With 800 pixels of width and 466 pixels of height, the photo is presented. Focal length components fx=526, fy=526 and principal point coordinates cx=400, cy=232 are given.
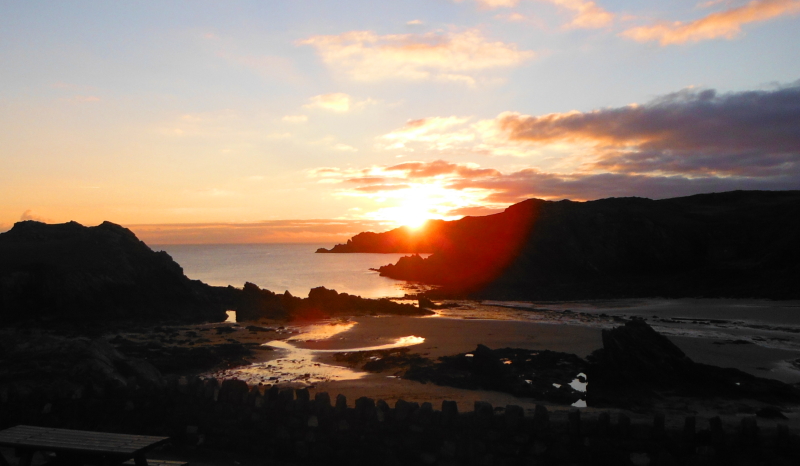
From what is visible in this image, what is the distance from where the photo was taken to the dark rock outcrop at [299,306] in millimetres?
34625

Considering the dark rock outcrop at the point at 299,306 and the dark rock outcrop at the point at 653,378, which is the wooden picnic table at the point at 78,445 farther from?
the dark rock outcrop at the point at 299,306

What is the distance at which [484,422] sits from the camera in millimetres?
8117

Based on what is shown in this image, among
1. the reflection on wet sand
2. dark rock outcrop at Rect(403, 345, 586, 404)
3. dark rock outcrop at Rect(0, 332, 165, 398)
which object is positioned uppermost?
dark rock outcrop at Rect(0, 332, 165, 398)

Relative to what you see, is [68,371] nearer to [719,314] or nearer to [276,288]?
[719,314]

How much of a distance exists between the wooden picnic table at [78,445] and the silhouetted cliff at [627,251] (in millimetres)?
45740

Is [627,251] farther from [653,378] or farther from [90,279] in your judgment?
[90,279]

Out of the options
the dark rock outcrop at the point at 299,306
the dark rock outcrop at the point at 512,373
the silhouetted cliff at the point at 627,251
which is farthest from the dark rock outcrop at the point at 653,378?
the silhouetted cliff at the point at 627,251

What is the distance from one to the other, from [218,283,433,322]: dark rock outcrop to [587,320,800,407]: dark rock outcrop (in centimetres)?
2308

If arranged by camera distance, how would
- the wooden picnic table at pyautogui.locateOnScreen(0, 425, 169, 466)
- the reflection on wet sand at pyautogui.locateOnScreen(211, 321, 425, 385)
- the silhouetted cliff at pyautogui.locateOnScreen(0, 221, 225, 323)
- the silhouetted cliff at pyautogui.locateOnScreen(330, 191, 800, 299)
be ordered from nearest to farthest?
the wooden picnic table at pyautogui.locateOnScreen(0, 425, 169, 466) → the reflection on wet sand at pyautogui.locateOnScreen(211, 321, 425, 385) → the silhouetted cliff at pyautogui.locateOnScreen(0, 221, 225, 323) → the silhouetted cliff at pyautogui.locateOnScreen(330, 191, 800, 299)

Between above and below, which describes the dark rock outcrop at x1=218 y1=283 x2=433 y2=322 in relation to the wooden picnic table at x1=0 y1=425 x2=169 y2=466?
below

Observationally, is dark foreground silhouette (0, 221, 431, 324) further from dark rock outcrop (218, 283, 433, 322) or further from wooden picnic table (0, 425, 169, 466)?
wooden picnic table (0, 425, 169, 466)

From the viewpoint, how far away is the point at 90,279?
31500mm

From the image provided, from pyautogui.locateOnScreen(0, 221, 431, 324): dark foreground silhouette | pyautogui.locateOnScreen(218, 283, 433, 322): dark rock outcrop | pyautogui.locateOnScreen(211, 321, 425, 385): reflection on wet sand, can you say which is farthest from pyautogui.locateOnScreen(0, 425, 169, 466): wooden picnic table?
pyautogui.locateOnScreen(218, 283, 433, 322): dark rock outcrop

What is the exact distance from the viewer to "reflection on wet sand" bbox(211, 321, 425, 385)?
16703 millimetres
